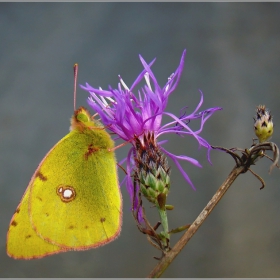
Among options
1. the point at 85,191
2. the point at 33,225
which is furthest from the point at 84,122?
the point at 33,225

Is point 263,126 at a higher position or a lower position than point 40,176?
lower

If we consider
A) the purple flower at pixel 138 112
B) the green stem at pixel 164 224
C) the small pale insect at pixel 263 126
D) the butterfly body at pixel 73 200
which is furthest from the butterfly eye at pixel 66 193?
the small pale insect at pixel 263 126

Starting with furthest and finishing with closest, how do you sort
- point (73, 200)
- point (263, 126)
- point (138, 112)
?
1. point (73, 200)
2. point (138, 112)
3. point (263, 126)

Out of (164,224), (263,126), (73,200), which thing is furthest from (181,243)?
(73,200)

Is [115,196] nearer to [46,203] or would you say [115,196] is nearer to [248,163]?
[46,203]

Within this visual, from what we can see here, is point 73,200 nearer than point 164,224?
No

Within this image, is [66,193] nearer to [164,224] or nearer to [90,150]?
[90,150]

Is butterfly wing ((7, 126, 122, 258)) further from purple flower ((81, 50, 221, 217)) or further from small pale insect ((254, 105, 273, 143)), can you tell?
small pale insect ((254, 105, 273, 143))

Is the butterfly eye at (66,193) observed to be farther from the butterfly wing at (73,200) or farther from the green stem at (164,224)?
the green stem at (164,224)

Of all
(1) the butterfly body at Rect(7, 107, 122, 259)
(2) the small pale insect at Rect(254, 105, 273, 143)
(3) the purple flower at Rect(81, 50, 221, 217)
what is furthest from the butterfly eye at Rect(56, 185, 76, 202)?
(2) the small pale insect at Rect(254, 105, 273, 143)
